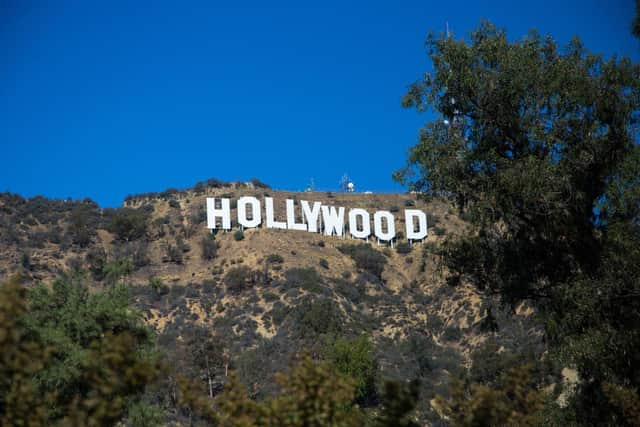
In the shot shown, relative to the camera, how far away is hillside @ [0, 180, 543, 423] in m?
52.6

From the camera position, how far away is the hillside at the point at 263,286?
5262 cm

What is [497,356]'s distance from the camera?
48.3 meters

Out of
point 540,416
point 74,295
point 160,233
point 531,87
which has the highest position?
point 160,233

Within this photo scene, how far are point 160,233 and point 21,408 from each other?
73.9m

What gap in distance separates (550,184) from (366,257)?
59340mm

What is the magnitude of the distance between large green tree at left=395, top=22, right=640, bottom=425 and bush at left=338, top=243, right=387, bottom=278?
5545 cm

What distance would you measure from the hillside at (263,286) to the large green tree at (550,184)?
84.6 feet

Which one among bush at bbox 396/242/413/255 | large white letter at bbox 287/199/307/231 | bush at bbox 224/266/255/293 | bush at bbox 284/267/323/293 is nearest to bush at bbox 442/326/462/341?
bush at bbox 284/267/323/293

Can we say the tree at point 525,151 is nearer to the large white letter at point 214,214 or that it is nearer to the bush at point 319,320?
the bush at point 319,320

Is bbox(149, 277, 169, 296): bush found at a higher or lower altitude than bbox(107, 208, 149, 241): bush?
lower

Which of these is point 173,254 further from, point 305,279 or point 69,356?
point 69,356

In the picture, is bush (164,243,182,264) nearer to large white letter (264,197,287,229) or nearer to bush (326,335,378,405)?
large white letter (264,197,287,229)

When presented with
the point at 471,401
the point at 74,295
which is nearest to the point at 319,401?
the point at 471,401

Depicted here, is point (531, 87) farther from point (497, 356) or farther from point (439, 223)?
point (439, 223)
